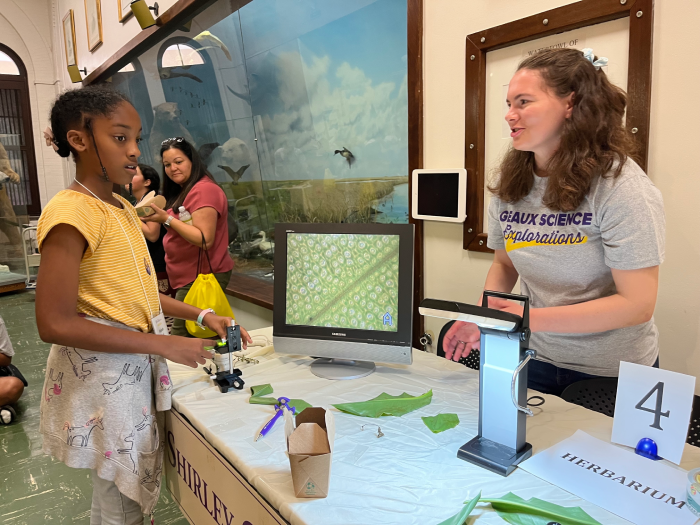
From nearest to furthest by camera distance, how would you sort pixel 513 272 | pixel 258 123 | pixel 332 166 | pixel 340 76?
pixel 513 272 < pixel 340 76 < pixel 332 166 < pixel 258 123

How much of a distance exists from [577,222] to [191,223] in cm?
186

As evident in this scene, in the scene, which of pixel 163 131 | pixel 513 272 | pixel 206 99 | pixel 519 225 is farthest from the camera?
pixel 163 131

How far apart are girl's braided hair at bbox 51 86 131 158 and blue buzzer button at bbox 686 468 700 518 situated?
1.43 m

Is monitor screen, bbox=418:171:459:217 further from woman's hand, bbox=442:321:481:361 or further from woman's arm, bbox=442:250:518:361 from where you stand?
woman's hand, bbox=442:321:481:361

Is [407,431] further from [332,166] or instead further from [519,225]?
[332,166]

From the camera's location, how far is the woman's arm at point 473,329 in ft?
4.04

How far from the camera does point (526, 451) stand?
0.98 m

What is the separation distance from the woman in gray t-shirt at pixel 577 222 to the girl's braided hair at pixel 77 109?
40.1 inches

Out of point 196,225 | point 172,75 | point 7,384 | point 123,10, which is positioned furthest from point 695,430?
point 123,10

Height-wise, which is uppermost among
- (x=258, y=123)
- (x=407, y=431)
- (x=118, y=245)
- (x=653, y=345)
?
(x=258, y=123)

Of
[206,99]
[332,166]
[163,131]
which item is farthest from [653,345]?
[163,131]

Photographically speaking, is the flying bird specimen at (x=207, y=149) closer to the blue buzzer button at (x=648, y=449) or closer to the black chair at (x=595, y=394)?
the black chair at (x=595, y=394)

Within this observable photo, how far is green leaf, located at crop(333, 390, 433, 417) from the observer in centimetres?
120

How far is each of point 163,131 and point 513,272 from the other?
155 inches
